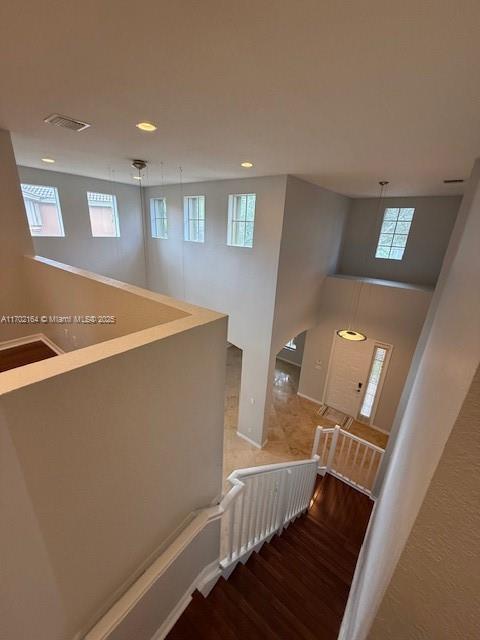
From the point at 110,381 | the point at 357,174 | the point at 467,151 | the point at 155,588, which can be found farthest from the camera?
the point at 357,174

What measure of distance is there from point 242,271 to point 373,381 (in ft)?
12.6

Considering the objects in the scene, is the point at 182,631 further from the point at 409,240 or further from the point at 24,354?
the point at 409,240

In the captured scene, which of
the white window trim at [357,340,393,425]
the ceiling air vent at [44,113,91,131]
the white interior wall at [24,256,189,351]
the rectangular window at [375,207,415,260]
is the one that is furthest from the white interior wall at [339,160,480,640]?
the white window trim at [357,340,393,425]

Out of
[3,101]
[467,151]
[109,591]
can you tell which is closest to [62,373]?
[109,591]

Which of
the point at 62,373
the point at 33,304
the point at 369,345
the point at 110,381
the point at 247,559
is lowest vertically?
the point at 247,559

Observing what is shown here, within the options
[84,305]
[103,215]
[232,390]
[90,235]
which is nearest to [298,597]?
[84,305]

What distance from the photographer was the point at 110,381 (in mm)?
1104

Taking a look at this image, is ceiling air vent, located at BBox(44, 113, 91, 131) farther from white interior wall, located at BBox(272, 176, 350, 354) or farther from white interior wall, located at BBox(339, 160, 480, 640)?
white interior wall, located at BBox(339, 160, 480, 640)

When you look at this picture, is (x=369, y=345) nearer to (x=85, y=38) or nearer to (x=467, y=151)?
(x=467, y=151)

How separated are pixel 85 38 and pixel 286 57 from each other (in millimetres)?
994

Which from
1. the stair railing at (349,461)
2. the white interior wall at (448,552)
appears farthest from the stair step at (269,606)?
the stair railing at (349,461)

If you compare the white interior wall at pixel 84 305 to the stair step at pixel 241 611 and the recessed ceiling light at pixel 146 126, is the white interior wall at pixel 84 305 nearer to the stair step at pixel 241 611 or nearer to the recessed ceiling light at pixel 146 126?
the recessed ceiling light at pixel 146 126

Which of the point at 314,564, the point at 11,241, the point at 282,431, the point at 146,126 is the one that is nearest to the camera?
the point at 146,126

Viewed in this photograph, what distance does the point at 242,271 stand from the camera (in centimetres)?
498
